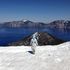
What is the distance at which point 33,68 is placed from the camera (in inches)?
786

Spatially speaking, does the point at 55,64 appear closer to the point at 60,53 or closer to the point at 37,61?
the point at 37,61

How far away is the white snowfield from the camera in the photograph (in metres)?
20.3

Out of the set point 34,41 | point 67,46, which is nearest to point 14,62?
point 34,41

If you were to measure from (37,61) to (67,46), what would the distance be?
7398 millimetres

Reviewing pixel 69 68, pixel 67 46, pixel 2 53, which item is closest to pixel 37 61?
pixel 69 68

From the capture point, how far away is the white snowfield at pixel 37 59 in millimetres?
20258

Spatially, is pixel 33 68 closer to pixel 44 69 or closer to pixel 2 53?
pixel 44 69

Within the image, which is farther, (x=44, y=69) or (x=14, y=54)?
(x=14, y=54)

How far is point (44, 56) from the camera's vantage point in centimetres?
2352

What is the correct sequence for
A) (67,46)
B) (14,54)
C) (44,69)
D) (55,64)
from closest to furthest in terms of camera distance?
(44,69), (55,64), (14,54), (67,46)

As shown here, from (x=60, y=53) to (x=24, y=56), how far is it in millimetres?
4275

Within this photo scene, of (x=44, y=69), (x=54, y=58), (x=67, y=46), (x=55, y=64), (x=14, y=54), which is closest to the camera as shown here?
(x=44, y=69)

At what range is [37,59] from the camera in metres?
22.5

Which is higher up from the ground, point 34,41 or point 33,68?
point 34,41
